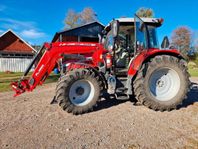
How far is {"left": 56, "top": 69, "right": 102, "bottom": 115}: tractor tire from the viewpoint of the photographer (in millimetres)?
4991

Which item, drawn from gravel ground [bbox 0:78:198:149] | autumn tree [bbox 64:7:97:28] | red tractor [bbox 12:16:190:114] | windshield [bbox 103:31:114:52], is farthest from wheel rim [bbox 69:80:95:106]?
autumn tree [bbox 64:7:97:28]

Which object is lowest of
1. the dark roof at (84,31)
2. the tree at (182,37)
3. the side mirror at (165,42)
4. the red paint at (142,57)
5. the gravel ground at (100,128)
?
the gravel ground at (100,128)

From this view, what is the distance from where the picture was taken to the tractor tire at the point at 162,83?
5348mm

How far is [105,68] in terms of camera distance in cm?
576

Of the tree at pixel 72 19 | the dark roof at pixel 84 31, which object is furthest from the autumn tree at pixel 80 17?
the dark roof at pixel 84 31

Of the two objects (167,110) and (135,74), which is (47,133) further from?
(167,110)

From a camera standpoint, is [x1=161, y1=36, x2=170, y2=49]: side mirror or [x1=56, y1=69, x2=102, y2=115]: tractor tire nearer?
[x1=56, y1=69, x2=102, y2=115]: tractor tire

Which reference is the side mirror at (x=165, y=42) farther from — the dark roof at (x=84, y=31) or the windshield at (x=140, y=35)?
the dark roof at (x=84, y=31)

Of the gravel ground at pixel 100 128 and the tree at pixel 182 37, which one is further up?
the tree at pixel 182 37

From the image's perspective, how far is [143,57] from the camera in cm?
549

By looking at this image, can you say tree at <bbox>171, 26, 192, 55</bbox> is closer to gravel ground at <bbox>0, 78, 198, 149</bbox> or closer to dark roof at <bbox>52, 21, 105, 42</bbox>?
dark roof at <bbox>52, 21, 105, 42</bbox>

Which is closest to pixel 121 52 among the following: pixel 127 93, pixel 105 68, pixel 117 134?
pixel 105 68

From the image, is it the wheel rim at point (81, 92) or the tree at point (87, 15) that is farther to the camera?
the tree at point (87, 15)

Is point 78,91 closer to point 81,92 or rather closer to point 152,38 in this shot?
point 81,92
